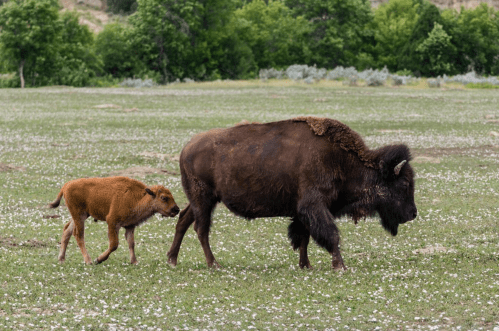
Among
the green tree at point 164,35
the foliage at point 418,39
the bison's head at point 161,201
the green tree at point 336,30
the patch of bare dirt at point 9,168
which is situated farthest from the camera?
the green tree at point 336,30

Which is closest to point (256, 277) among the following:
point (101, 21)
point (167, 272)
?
point (167, 272)

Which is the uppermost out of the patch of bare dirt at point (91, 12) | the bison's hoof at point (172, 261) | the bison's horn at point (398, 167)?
the patch of bare dirt at point (91, 12)

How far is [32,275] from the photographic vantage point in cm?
1069

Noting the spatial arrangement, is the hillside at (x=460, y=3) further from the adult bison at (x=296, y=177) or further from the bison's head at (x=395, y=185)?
the adult bison at (x=296, y=177)

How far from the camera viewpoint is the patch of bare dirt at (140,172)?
21156 millimetres

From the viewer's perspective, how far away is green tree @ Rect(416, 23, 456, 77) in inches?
3708

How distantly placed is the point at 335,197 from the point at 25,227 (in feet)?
21.3

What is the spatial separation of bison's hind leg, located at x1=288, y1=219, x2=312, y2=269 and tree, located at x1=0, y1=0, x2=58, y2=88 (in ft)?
237

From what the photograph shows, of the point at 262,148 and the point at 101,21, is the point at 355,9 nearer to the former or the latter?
the point at 101,21

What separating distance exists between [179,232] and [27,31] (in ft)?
241

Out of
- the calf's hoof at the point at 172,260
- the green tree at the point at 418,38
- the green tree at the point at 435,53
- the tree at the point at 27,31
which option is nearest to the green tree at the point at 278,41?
the green tree at the point at 418,38

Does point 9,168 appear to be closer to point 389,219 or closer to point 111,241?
point 111,241

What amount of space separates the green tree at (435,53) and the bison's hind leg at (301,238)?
85650 millimetres

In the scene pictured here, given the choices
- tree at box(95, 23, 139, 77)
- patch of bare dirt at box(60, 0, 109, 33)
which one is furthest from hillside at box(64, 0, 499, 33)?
tree at box(95, 23, 139, 77)
